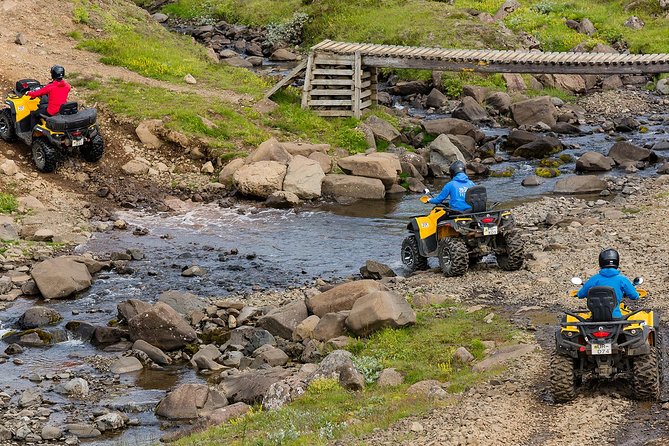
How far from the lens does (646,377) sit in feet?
41.1

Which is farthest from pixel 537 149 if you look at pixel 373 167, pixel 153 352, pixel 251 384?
pixel 251 384

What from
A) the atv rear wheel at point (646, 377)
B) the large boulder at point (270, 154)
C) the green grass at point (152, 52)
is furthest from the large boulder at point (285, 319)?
the green grass at point (152, 52)

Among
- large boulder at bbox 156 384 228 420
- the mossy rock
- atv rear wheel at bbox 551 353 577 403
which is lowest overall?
the mossy rock

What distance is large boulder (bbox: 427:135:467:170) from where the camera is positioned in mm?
31594

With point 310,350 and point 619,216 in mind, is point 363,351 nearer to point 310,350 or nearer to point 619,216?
point 310,350

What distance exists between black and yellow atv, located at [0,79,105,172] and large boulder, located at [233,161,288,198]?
3973 mm

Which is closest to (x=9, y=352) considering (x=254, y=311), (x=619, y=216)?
(x=254, y=311)

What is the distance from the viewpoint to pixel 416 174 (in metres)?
30.7

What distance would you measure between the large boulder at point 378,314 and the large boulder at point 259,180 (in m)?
11.3

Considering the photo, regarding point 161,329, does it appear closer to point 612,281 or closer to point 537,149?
point 612,281

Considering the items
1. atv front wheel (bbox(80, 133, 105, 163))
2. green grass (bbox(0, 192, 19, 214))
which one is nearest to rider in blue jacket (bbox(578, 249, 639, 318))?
green grass (bbox(0, 192, 19, 214))

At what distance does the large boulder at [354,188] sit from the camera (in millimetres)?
28797

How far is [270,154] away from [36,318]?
10.9 metres

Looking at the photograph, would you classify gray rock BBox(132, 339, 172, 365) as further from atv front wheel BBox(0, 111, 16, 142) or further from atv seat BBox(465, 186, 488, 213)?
atv front wheel BBox(0, 111, 16, 142)
